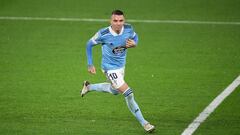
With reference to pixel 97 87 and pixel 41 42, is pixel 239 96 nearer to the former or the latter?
pixel 97 87

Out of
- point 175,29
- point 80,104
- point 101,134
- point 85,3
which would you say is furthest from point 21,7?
point 101,134

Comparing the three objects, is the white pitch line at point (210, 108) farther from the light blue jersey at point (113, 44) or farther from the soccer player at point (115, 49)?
the light blue jersey at point (113, 44)

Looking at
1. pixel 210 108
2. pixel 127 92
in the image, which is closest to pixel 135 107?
pixel 127 92

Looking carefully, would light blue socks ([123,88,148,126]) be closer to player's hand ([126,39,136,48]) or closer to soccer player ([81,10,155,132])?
soccer player ([81,10,155,132])

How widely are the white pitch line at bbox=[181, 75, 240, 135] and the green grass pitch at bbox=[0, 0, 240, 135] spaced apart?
12cm

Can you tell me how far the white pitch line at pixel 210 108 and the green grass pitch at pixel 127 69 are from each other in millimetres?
118

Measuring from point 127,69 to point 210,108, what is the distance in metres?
3.70

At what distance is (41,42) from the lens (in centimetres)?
1862

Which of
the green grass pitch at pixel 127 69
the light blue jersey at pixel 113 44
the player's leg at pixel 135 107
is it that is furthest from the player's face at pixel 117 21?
the green grass pitch at pixel 127 69

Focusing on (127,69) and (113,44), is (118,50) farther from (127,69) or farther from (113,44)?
(127,69)

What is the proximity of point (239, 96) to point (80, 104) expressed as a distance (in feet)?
10.9

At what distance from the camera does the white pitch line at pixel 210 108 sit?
38.8 feet

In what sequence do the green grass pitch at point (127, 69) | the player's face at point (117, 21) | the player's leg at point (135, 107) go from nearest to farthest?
1. the player's leg at point (135, 107)
2. the player's face at point (117, 21)
3. the green grass pitch at point (127, 69)

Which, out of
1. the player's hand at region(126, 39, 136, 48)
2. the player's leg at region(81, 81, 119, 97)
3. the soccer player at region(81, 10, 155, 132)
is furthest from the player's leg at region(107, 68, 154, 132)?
the player's hand at region(126, 39, 136, 48)
